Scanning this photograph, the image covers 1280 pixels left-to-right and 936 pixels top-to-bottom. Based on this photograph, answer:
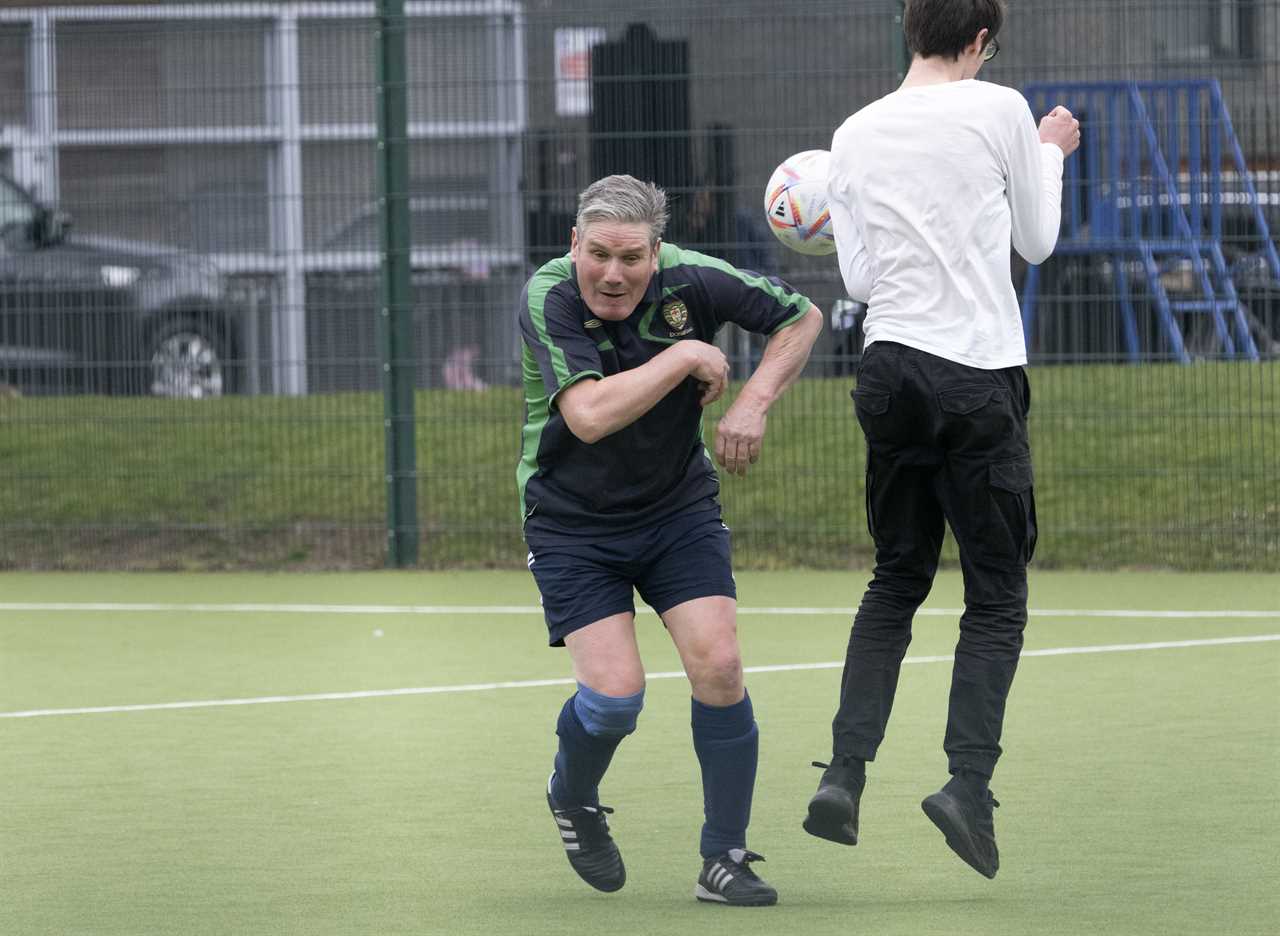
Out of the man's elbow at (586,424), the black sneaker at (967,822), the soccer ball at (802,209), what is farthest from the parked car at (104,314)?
the black sneaker at (967,822)

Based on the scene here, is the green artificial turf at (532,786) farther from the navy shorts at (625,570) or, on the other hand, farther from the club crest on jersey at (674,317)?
the club crest on jersey at (674,317)

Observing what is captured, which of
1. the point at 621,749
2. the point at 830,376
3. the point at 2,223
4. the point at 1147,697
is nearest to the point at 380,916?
the point at 621,749

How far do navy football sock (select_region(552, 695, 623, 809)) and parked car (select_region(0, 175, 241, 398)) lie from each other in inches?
281

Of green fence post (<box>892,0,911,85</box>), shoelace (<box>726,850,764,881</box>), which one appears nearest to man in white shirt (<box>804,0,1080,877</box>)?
shoelace (<box>726,850,764,881</box>)

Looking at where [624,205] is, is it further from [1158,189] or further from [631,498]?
[1158,189]

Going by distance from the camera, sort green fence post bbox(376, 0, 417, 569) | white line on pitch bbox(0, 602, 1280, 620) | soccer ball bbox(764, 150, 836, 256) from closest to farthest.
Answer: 1. soccer ball bbox(764, 150, 836, 256)
2. white line on pitch bbox(0, 602, 1280, 620)
3. green fence post bbox(376, 0, 417, 569)

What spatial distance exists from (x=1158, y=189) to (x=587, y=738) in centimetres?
670

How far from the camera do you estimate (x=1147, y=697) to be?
7.61 meters

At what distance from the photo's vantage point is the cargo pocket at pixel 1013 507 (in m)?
4.89

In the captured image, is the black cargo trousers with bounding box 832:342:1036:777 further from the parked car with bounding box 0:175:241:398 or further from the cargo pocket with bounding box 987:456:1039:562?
the parked car with bounding box 0:175:241:398

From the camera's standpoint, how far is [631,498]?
16.6 ft

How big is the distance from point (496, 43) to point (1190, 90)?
3.46m

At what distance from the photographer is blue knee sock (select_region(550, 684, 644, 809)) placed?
498 cm

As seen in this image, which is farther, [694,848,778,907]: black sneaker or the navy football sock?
the navy football sock
